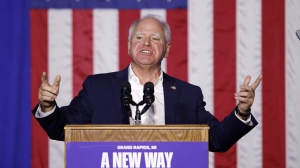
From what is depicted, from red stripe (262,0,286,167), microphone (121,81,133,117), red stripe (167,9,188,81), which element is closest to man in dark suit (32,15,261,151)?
microphone (121,81,133,117)

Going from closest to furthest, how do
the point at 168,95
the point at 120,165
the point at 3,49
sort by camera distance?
the point at 120,165
the point at 168,95
the point at 3,49

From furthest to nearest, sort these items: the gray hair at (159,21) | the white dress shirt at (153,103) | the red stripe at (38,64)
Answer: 1. the red stripe at (38,64)
2. the gray hair at (159,21)
3. the white dress shirt at (153,103)

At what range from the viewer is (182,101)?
239 centimetres

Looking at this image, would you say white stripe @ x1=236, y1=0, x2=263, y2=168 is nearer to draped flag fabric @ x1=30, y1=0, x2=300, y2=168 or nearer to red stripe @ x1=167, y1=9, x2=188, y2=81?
draped flag fabric @ x1=30, y1=0, x2=300, y2=168

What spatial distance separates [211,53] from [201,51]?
2.5 inches

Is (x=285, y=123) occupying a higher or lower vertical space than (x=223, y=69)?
lower

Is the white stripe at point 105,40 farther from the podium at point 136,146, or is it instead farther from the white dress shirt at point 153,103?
the podium at point 136,146

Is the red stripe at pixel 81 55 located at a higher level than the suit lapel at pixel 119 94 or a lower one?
higher

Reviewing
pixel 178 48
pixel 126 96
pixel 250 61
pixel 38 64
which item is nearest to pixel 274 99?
pixel 250 61

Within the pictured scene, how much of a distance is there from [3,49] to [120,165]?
182 centimetres

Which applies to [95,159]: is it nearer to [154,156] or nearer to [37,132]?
[154,156]

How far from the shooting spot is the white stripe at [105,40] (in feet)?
10.7
